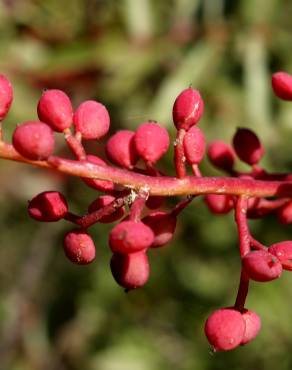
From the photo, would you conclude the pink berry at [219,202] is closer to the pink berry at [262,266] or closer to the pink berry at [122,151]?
the pink berry at [122,151]

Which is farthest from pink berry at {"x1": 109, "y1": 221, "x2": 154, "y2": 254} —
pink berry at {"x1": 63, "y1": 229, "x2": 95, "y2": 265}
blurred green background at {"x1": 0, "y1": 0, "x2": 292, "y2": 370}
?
blurred green background at {"x1": 0, "y1": 0, "x2": 292, "y2": 370}

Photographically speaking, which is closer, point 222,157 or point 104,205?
point 104,205

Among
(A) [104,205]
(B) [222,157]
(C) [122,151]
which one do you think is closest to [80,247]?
(A) [104,205]

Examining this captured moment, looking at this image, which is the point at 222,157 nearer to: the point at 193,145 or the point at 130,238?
the point at 193,145

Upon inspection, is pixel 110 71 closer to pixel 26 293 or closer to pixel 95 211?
pixel 26 293

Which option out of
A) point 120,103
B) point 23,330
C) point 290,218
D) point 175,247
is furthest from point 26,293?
point 290,218

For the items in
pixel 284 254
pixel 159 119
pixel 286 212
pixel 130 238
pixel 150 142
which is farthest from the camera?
pixel 159 119
